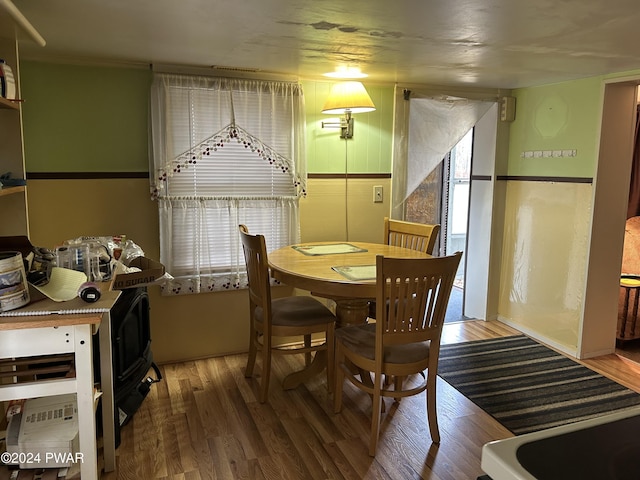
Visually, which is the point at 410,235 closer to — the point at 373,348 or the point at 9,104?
the point at 373,348

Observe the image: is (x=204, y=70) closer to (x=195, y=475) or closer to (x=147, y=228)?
(x=147, y=228)

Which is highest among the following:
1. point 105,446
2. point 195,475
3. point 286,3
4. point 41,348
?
point 286,3

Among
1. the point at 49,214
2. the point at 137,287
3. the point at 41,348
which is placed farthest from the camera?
the point at 49,214

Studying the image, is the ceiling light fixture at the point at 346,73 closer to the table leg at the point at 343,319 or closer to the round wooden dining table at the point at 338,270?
the round wooden dining table at the point at 338,270

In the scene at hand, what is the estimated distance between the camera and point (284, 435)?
2.43m

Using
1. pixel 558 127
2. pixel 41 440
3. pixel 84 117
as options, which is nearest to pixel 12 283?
pixel 41 440

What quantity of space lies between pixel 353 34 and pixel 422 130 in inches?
67.2

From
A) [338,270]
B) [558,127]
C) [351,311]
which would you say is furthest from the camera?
[558,127]

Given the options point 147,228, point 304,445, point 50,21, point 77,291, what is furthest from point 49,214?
point 304,445

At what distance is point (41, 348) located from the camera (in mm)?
1623

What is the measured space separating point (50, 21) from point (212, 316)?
198 centimetres

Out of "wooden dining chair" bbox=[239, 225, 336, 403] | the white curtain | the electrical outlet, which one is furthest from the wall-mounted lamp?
"wooden dining chair" bbox=[239, 225, 336, 403]

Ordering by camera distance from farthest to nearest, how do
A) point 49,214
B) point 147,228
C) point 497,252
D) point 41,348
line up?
point 497,252
point 147,228
point 49,214
point 41,348

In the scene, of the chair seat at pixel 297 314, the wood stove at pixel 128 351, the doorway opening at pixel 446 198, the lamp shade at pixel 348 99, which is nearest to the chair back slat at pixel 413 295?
the chair seat at pixel 297 314
